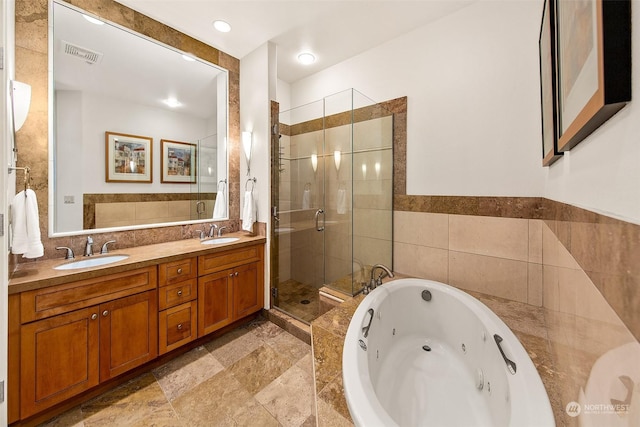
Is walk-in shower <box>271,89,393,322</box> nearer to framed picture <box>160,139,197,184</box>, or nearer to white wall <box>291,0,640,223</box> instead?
white wall <box>291,0,640,223</box>

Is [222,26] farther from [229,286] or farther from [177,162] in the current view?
[229,286]

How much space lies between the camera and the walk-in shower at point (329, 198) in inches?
91.0

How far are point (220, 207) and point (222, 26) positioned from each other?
5.85 feet

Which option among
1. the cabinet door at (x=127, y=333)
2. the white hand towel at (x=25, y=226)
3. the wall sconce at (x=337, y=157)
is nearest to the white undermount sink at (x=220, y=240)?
the cabinet door at (x=127, y=333)

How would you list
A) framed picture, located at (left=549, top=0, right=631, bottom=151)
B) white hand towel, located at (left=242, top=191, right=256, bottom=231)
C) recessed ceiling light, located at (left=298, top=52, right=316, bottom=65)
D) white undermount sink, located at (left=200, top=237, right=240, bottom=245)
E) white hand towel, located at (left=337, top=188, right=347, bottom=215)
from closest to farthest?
1. framed picture, located at (left=549, top=0, right=631, bottom=151)
2. white hand towel, located at (left=337, top=188, right=347, bottom=215)
3. white undermount sink, located at (left=200, top=237, right=240, bottom=245)
4. white hand towel, located at (left=242, top=191, right=256, bottom=231)
5. recessed ceiling light, located at (left=298, top=52, right=316, bottom=65)

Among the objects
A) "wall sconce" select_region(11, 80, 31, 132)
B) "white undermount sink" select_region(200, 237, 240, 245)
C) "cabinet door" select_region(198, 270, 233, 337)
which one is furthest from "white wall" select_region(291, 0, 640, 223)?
"wall sconce" select_region(11, 80, 31, 132)

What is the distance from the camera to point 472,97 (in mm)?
2045

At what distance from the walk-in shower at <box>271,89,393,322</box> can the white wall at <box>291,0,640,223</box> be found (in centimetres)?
Answer: 33

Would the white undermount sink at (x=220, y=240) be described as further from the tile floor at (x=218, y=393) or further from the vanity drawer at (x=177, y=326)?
the tile floor at (x=218, y=393)

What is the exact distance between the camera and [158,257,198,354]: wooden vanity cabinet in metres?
1.92

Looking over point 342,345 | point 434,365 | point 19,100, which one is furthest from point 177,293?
point 434,365

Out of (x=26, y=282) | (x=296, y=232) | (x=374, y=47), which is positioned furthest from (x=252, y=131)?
(x=26, y=282)

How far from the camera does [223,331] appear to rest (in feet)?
7.77

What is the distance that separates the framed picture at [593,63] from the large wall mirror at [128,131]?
2762mm
